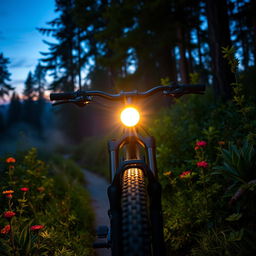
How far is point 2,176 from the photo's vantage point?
3.87 m

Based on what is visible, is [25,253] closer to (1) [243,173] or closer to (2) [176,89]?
(2) [176,89]

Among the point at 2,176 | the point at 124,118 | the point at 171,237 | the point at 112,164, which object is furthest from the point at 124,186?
the point at 2,176

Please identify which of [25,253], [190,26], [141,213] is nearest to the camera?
[141,213]

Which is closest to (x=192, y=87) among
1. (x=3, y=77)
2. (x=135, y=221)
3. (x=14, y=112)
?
(x=135, y=221)

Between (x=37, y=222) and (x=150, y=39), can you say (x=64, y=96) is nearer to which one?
(x=37, y=222)

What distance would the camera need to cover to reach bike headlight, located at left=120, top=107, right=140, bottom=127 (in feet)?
6.17

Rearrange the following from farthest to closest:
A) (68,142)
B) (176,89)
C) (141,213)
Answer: (68,142), (176,89), (141,213)

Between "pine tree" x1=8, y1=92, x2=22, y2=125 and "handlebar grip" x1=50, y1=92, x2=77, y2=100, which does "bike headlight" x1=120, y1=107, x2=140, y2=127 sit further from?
"pine tree" x1=8, y1=92, x2=22, y2=125

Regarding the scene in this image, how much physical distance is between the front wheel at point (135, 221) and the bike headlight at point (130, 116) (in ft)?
1.94

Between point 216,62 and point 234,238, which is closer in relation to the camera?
point 234,238

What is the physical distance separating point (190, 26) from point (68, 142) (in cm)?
2784

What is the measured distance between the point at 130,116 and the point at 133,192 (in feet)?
2.43

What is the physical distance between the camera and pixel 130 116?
1882mm

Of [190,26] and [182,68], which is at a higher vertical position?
[190,26]
